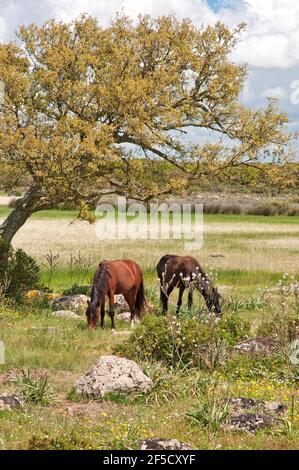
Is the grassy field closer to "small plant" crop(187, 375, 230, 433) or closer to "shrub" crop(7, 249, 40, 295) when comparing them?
"small plant" crop(187, 375, 230, 433)

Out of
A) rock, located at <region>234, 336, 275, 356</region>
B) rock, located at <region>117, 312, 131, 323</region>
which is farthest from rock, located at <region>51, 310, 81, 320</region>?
rock, located at <region>234, 336, 275, 356</region>

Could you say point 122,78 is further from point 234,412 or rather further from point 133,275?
point 234,412

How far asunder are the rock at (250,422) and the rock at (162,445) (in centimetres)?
146

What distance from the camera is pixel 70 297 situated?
23781 mm

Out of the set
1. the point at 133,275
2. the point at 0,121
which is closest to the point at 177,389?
the point at 133,275

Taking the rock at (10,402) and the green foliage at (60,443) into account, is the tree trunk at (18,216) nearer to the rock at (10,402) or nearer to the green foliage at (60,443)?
the rock at (10,402)

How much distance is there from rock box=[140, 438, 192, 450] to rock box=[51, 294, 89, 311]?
13524 millimetres

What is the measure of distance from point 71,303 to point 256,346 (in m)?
8.92

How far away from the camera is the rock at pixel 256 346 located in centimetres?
1551

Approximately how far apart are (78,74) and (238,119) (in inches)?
229

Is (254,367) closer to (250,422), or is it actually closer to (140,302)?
(250,422)

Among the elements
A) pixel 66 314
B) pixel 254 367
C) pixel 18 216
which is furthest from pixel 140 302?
pixel 18 216

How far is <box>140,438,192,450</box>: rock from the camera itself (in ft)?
30.6

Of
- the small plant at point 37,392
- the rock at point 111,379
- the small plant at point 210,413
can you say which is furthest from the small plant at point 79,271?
the small plant at point 210,413
